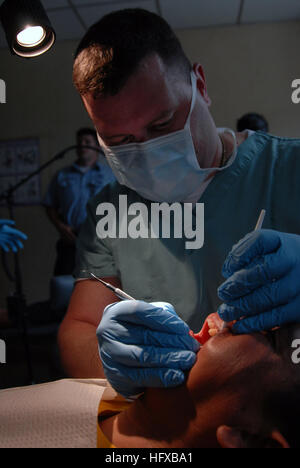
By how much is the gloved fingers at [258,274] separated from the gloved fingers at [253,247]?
0.01 m

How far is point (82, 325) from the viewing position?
1032 millimetres

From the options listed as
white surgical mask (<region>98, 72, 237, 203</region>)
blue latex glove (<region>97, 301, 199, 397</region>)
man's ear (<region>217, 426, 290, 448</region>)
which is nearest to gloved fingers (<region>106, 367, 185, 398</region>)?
blue latex glove (<region>97, 301, 199, 397</region>)

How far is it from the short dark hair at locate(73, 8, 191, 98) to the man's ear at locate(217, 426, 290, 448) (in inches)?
27.4

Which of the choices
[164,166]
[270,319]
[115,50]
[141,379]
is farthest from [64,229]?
[270,319]

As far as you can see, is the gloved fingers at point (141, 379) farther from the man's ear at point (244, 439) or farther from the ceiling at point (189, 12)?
the ceiling at point (189, 12)

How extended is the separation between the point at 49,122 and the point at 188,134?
218cm

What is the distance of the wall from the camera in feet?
3.75

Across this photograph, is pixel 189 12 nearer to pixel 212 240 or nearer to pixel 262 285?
pixel 212 240

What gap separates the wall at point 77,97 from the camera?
1142 millimetres

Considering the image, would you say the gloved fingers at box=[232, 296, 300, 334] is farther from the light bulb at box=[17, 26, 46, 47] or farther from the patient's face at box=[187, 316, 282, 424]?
the light bulb at box=[17, 26, 46, 47]

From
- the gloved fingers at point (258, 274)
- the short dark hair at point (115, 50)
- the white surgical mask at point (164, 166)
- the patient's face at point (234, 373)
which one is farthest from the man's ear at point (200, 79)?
the patient's face at point (234, 373)

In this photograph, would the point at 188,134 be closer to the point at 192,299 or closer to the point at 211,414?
the point at 192,299

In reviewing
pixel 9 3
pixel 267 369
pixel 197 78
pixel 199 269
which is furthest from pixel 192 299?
pixel 9 3

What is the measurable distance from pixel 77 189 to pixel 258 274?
2005mm
